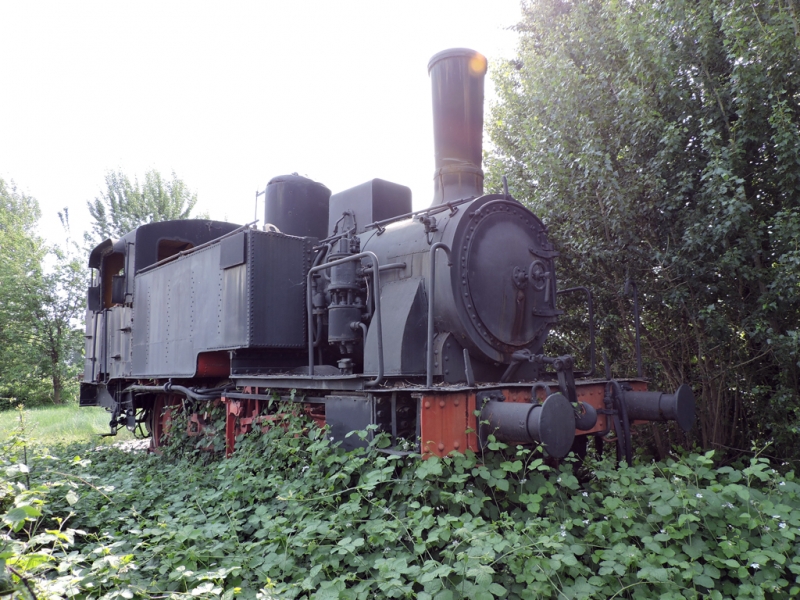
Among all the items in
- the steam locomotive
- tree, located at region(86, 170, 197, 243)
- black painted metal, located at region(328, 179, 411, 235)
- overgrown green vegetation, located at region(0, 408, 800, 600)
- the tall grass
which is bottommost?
the tall grass

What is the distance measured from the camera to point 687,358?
19.9ft

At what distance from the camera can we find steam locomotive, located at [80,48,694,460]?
3430 mm

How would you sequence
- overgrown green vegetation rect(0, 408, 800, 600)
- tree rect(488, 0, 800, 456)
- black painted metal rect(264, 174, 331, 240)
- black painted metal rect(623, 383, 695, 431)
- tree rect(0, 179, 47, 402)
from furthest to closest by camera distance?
tree rect(0, 179, 47, 402)
black painted metal rect(264, 174, 331, 240)
tree rect(488, 0, 800, 456)
black painted metal rect(623, 383, 695, 431)
overgrown green vegetation rect(0, 408, 800, 600)

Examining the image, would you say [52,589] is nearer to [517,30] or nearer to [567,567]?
[567,567]

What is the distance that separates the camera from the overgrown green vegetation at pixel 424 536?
2.55 m

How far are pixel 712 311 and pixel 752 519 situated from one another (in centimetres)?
273

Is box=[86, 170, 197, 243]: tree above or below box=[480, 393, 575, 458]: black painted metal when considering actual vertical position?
above

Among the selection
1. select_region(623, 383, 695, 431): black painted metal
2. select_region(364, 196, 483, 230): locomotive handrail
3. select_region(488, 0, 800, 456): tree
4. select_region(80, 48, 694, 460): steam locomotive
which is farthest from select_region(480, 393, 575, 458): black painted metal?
select_region(488, 0, 800, 456): tree

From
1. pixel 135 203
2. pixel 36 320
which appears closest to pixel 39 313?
pixel 36 320

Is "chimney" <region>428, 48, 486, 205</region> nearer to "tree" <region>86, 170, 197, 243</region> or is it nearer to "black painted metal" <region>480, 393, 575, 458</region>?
"black painted metal" <region>480, 393, 575, 458</region>

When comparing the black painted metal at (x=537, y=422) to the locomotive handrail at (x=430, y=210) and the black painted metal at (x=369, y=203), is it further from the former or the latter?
the black painted metal at (x=369, y=203)

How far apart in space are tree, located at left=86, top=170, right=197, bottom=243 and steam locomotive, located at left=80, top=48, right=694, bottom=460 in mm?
21462

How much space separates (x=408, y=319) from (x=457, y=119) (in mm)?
1809

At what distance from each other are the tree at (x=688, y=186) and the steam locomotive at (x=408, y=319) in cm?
134
